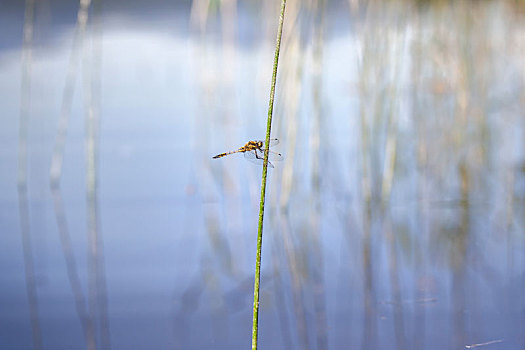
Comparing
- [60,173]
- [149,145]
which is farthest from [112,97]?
[60,173]

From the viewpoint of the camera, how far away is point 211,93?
1738 millimetres

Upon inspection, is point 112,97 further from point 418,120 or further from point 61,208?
point 418,120

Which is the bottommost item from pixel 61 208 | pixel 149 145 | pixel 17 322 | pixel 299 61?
pixel 17 322

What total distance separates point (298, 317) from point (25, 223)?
2.47ft

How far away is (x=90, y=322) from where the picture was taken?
882mm

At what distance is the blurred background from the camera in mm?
909

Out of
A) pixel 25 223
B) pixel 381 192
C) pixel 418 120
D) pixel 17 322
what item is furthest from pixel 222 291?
pixel 418 120

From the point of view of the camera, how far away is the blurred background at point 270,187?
0.91 metres

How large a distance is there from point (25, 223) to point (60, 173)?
460 millimetres

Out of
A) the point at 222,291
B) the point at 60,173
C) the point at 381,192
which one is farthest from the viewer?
the point at 60,173

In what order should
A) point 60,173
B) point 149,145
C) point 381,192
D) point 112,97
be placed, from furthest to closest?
point 112,97, point 149,145, point 60,173, point 381,192

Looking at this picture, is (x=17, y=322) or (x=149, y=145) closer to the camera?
(x=17, y=322)

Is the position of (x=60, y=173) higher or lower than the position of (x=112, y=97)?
lower

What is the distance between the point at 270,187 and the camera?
167 cm
